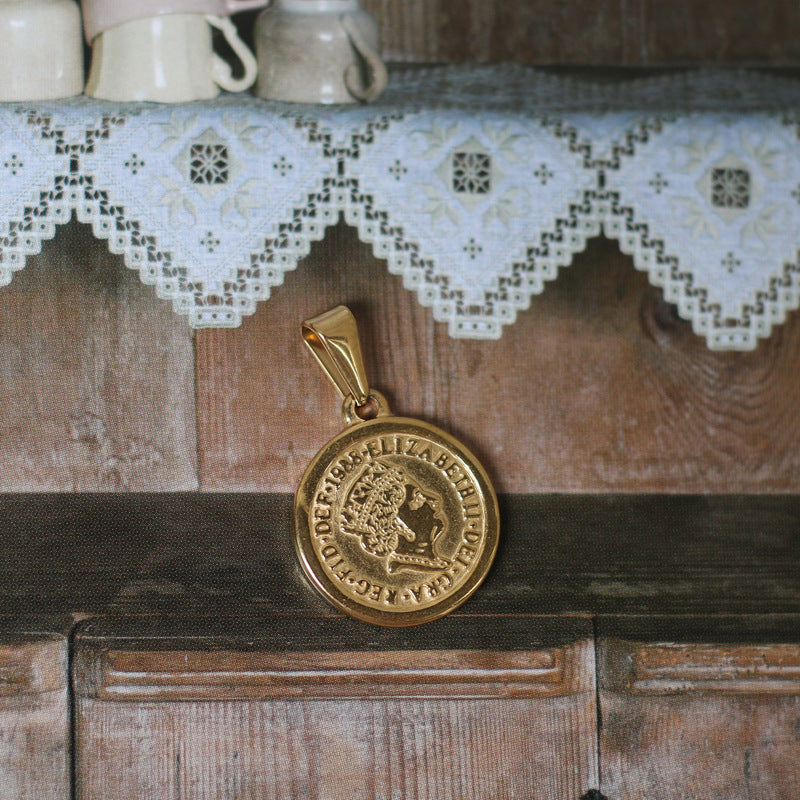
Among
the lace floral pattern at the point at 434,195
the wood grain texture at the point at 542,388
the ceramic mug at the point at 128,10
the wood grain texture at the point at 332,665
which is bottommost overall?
the wood grain texture at the point at 332,665

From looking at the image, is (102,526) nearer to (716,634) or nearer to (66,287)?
(66,287)

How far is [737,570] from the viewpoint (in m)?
0.65

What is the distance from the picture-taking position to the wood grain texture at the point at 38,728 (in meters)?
0.58

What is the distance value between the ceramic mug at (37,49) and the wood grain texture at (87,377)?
0.10m

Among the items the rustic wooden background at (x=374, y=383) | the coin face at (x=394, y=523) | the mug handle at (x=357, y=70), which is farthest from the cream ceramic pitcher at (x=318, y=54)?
the coin face at (x=394, y=523)

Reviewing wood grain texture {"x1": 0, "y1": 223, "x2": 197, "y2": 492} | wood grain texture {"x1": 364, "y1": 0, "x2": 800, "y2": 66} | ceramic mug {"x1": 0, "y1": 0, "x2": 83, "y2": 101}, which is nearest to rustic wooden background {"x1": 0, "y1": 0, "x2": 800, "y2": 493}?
wood grain texture {"x1": 0, "y1": 223, "x2": 197, "y2": 492}

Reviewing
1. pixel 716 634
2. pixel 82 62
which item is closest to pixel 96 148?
pixel 82 62

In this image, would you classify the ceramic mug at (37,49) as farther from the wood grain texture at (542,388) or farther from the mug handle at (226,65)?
the wood grain texture at (542,388)

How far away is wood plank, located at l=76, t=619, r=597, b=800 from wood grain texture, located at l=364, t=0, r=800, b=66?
55 centimetres

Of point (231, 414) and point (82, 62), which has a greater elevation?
point (82, 62)

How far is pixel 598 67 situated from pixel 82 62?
0.48 m

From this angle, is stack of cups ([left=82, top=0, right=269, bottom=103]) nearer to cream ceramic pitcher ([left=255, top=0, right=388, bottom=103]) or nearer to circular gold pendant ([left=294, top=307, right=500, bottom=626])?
cream ceramic pitcher ([left=255, top=0, right=388, bottom=103])

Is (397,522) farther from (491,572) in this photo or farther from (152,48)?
(152,48)

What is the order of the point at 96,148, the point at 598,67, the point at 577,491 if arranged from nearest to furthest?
the point at 96,148 → the point at 577,491 → the point at 598,67
